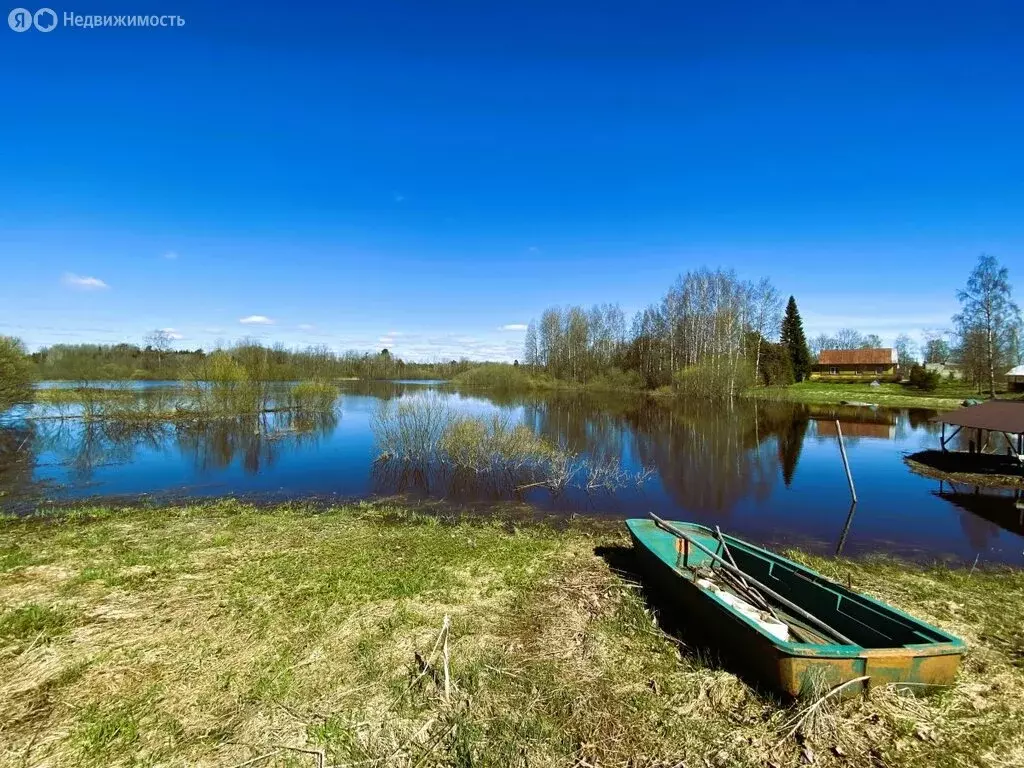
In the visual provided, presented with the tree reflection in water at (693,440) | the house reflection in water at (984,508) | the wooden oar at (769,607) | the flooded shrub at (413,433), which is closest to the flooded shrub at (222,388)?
the flooded shrub at (413,433)

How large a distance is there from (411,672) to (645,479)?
11.7m

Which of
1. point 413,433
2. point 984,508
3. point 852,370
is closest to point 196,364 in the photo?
point 413,433

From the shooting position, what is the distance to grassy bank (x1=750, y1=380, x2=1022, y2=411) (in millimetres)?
37969

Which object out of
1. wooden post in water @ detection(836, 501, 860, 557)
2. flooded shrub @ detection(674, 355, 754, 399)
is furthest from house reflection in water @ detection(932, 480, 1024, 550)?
flooded shrub @ detection(674, 355, 754, 399)

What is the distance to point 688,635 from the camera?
18.5ft

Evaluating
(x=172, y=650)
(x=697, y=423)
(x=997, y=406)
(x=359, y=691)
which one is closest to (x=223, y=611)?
(x=172, y=650)

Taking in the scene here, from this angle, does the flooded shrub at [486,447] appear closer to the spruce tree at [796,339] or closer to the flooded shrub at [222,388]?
the flooded shrub at [222,388]

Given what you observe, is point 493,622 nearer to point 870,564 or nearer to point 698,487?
point 870,564

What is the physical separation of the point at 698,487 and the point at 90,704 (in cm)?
1408

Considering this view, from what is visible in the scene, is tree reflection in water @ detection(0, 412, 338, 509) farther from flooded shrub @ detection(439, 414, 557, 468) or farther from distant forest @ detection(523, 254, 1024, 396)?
distant forest @ detection(523, 254, 1024, 396)

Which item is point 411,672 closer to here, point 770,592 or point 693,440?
point 770,592

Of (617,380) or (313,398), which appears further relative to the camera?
(617,380)

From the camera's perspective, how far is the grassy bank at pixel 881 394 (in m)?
38.0

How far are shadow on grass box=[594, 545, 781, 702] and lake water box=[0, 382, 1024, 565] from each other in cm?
455
